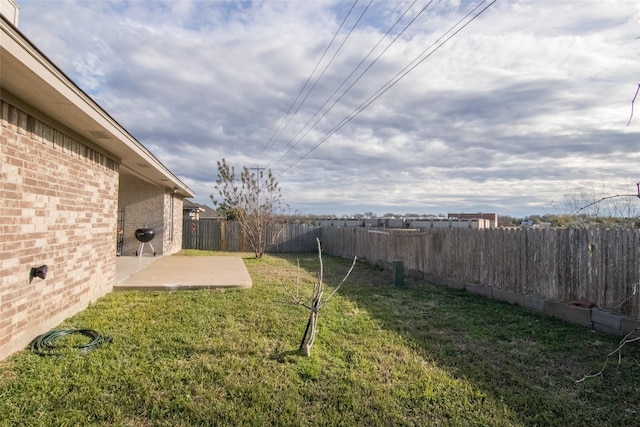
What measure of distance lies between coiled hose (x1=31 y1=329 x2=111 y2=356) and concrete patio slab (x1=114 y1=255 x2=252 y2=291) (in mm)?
2836

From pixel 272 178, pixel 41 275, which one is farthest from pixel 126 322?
pixel 272 178

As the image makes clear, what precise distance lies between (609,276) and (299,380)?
4690 millimetres

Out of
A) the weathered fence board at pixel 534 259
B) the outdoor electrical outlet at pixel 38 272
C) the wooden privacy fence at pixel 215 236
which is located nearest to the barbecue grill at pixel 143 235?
the wooden privacy fence at pixel 215 236

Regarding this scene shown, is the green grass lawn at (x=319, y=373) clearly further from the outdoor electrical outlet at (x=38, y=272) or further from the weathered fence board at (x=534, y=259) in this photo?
the outdoor electrical outlet at (x=38, y=272)

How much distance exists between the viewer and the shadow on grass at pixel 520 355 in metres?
3.17

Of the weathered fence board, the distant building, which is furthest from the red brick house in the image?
the distant building

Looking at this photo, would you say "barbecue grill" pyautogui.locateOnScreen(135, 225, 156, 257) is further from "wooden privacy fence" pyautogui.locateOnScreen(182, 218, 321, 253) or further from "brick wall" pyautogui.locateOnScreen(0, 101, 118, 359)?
"wooden privacy fence" pyautogui.locateOnScreen(182, 218, 321, 253)

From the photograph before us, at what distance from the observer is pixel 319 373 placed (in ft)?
12.1

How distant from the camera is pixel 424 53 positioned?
311 inches

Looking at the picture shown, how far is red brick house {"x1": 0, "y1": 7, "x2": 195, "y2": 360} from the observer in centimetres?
359

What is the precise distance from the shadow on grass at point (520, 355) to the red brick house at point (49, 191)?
3.55m

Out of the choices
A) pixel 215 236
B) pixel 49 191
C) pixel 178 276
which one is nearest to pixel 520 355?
pixel 49 191

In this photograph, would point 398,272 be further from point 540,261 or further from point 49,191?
point 49,191

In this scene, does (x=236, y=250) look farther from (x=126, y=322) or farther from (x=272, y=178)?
(x=126, y=322)
